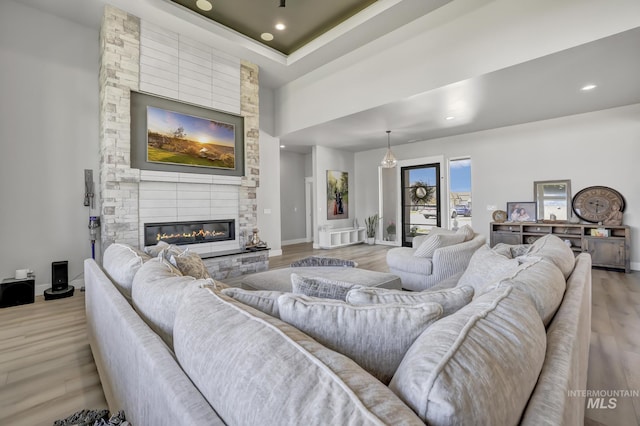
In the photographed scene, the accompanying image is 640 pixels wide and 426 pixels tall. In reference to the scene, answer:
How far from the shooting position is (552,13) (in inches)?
122

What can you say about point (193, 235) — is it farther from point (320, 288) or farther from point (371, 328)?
point (371, 328)

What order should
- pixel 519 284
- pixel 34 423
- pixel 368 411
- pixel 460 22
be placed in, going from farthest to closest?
pixel 460 22 < pixel 34 423 < pixel 519 284 < pixel 368 411

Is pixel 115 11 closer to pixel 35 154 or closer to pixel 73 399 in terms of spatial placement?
pixel 35 154

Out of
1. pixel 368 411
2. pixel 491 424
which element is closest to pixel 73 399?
pixel 368 411

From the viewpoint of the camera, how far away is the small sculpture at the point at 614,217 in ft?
16.0

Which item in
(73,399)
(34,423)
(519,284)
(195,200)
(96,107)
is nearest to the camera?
(519,284)

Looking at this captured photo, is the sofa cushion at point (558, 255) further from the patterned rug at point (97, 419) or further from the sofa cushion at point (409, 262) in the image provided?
the patterned rug at point (97, 419)

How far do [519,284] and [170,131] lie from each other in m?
4.94

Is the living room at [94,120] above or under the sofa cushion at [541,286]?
above

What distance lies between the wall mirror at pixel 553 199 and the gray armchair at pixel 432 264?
318 centimetres

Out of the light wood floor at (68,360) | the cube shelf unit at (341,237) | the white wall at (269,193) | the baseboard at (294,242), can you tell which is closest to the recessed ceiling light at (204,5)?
the white wall at (269,193)

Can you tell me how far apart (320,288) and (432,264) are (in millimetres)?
2577

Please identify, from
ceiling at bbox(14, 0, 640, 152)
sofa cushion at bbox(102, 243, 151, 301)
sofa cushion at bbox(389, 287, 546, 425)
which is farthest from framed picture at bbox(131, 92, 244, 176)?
sofa cushion at bbox(389, 287, 546, 425)

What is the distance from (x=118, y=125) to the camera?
3.97 m
